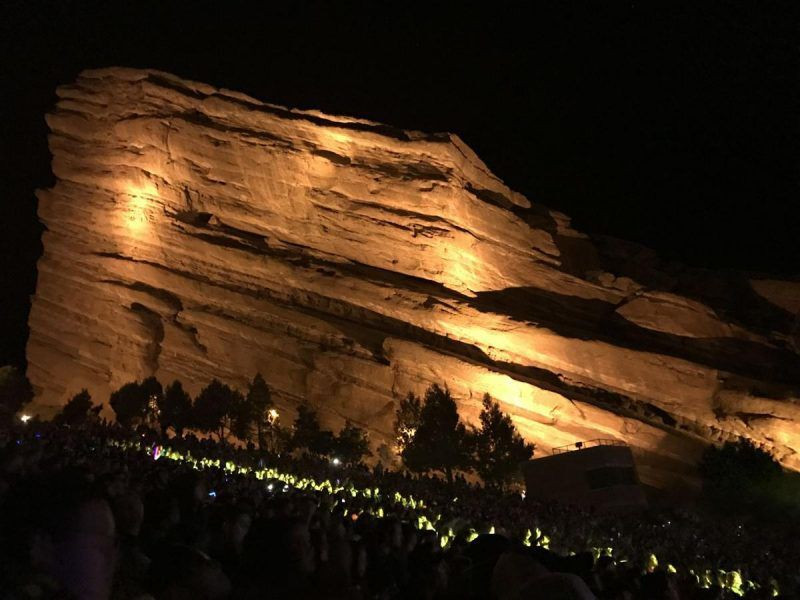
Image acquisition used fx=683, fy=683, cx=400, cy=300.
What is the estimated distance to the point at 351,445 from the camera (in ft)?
137

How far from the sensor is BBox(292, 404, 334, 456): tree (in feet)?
135

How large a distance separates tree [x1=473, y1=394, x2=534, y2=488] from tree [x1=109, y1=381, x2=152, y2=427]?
22.0m

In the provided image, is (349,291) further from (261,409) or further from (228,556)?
(228,556)

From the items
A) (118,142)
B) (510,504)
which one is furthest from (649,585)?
(118,142)

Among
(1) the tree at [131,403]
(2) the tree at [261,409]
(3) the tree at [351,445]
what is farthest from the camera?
(1) the tree at [131,403]

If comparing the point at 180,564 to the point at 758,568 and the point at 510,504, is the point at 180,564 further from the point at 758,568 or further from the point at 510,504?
the point at 510,504

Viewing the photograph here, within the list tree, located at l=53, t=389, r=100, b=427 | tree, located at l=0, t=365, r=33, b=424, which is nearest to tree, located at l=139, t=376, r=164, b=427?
tree, located at l=53, t=389, r=100, b=427

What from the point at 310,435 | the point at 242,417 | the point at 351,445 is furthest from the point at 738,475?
the point at 242,417

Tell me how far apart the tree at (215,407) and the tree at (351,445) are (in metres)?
7.30

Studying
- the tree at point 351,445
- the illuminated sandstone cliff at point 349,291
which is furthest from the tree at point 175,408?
the tree at point 351,445

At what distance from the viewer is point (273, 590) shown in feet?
14.5

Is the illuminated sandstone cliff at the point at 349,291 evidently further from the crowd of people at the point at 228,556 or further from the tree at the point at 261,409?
the crowd of people at the point at 228,556

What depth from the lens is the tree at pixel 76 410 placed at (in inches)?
1800

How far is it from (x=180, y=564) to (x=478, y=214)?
50.8m
